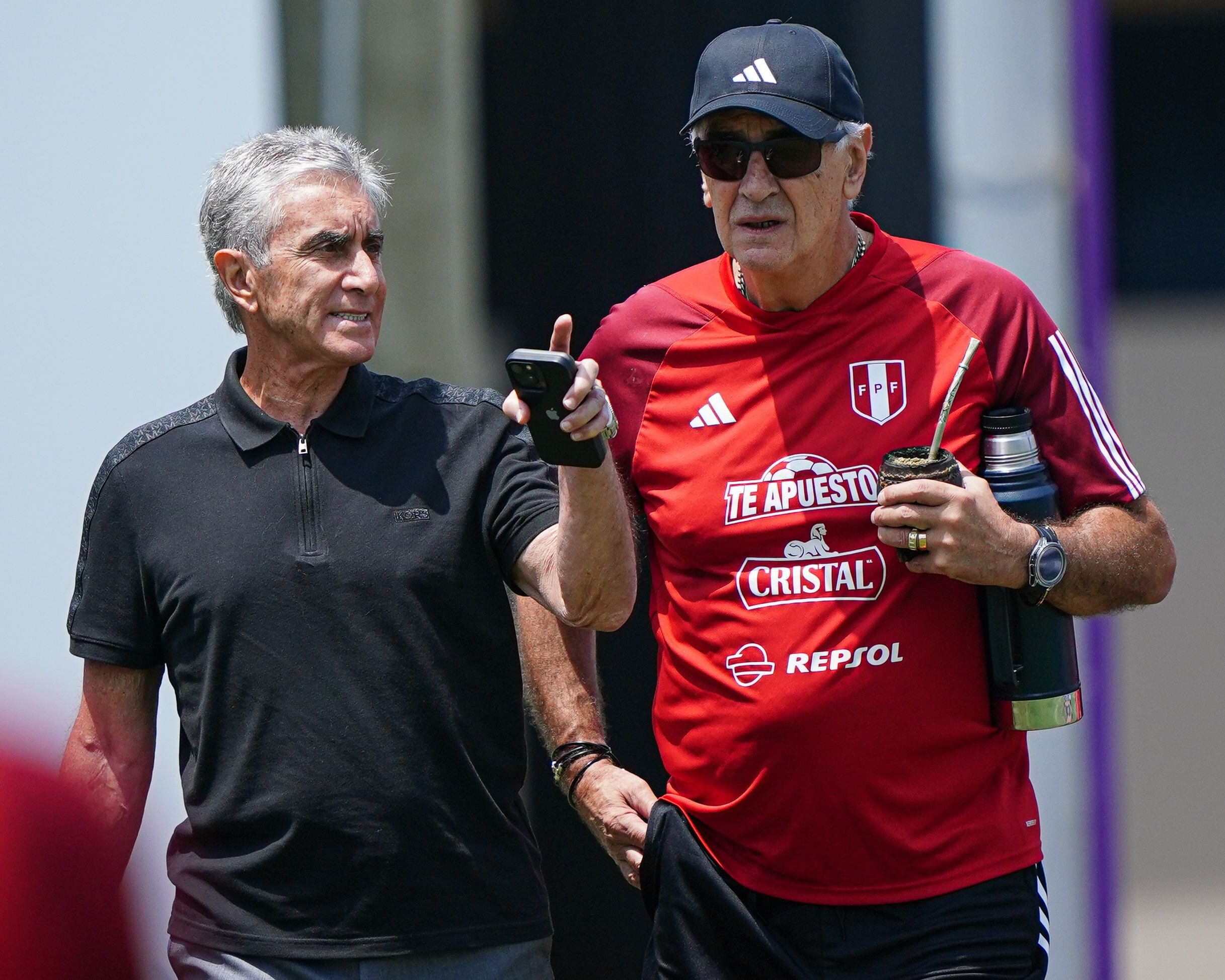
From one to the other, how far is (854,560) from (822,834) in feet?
1.46

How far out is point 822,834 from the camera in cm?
266

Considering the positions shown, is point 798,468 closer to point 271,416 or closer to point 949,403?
point 949,403

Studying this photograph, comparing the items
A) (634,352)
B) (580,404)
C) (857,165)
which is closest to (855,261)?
(857,165)

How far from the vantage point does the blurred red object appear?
3.48 feet

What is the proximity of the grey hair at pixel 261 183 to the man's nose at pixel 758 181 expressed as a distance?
2.11ft

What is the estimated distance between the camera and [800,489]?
2.69 meters

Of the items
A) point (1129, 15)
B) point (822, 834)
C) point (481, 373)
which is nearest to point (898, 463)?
point (822, 834)

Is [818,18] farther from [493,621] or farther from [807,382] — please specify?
[493,621]

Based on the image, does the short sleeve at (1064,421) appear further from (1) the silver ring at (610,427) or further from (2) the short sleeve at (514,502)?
(2) the short sleeve at (514,502)

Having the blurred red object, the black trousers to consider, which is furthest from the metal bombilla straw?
the blurred red object

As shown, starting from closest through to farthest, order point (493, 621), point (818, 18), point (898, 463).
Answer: point (898, 463) < point (493, 621) < point (818, 18)

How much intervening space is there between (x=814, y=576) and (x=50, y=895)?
1737 mm

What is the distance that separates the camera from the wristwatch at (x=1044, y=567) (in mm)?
2570

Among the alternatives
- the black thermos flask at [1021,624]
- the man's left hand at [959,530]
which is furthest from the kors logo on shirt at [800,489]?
the black thermos flask at [1021,624]
